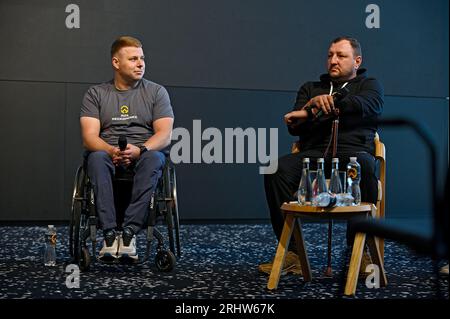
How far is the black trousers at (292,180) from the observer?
9.17 ft

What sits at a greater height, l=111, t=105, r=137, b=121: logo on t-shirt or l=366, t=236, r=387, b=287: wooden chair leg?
l=111, t=105, r=137, b=121: logo on t-shirt

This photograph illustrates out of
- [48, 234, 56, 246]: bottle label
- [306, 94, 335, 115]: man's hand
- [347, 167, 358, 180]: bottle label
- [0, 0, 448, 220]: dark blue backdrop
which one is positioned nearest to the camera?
[347, 167, 358, 180]: bottle label

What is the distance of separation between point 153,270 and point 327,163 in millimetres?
948

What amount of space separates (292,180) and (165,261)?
2.27 feet

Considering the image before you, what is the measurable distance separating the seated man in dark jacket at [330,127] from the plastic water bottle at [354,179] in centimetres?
7

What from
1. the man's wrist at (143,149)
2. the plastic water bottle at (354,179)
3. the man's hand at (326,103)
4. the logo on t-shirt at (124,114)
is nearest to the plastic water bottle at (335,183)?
the plastic water bottle at (354,179)

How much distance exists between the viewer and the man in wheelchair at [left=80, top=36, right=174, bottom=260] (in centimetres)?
280

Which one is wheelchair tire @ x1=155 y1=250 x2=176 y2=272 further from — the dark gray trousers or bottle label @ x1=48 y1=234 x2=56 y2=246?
bottle label @ x1=48 y1=234 x2=56 y2=246

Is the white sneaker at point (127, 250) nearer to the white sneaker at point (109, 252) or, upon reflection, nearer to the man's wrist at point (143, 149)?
the white sneaker at point (109, 252)

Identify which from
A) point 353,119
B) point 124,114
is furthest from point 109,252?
point 353,119

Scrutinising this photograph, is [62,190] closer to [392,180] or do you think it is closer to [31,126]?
[31,126]

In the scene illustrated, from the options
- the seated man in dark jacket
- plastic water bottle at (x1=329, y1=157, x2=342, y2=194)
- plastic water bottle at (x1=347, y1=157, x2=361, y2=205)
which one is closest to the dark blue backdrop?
the seated man in dark jacket

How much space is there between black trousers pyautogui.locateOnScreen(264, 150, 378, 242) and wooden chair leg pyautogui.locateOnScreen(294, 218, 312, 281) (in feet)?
0.56
